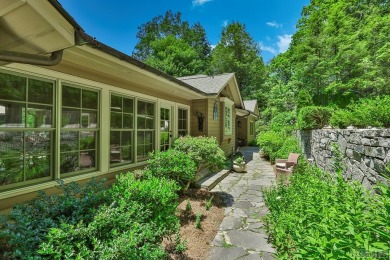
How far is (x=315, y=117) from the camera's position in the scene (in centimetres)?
689

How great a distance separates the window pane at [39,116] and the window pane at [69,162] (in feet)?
2.10

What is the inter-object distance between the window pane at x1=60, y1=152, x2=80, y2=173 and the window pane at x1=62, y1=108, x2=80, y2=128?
1.77 ft

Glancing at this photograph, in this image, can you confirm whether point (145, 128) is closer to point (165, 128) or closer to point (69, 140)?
point (165, 128)

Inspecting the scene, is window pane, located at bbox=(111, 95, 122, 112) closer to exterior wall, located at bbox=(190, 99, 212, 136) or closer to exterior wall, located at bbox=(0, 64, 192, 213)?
exterior wall, located at bbox=(0, 64, 192, 213)

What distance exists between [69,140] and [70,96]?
2.70 feet

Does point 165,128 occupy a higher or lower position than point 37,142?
higher

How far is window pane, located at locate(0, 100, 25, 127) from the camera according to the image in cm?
306

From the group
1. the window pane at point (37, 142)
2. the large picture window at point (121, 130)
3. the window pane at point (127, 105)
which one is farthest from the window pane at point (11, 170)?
the window pane at point (127, 105)

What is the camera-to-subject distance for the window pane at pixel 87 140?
4227mm

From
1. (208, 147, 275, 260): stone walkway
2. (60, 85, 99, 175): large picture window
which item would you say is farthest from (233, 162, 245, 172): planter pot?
(60, 85, 99, 175): large picture window

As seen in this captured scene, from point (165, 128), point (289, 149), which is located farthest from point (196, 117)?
point (289, 149)

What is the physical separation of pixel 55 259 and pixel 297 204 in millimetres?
2843

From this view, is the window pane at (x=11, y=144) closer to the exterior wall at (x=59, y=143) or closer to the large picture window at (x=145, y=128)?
the exterior wall at (x=59, y=143)

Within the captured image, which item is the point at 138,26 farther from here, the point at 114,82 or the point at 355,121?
the point at 355,121
